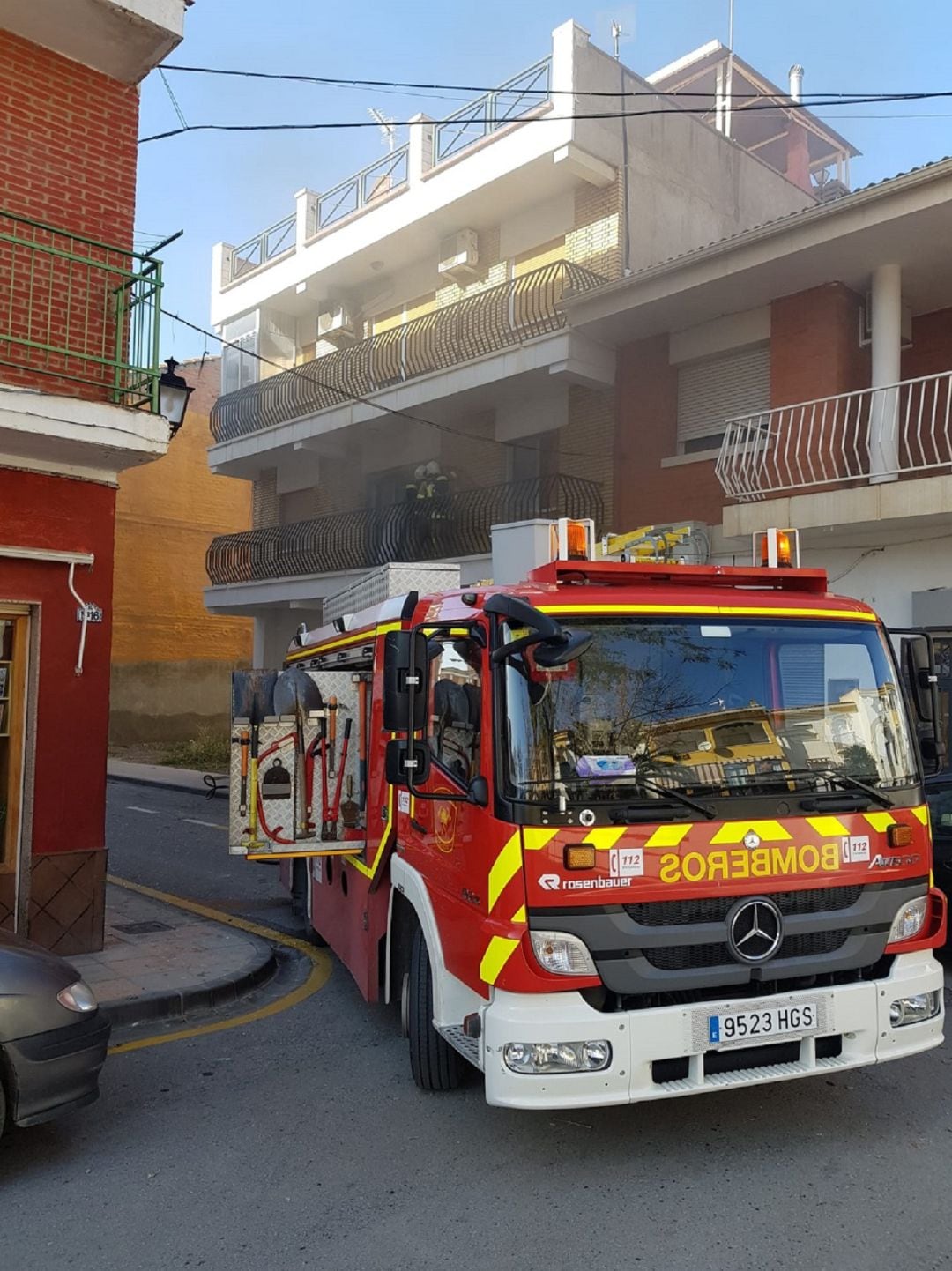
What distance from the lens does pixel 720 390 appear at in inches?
515

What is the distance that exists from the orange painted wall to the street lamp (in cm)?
1794

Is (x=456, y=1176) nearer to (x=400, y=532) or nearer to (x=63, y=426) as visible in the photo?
(x=63, y=426)

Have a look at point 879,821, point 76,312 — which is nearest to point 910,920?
point 879,821

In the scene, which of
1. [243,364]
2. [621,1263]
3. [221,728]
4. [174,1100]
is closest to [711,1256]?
[621,1263]

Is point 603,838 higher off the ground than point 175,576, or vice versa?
point 175,576

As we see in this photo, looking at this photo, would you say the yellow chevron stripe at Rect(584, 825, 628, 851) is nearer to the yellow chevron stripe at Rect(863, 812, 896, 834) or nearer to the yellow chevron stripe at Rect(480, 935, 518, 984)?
the yellow chevron stripe at Rect(480, 935, 518, 984)

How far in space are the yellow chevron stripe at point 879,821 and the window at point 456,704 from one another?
1593 mm

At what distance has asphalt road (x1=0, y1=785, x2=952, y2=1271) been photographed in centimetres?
336

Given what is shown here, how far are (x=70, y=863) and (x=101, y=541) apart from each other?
7.43ft

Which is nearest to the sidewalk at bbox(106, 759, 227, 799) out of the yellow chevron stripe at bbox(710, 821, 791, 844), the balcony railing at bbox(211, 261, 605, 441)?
the balcony railing at bbox(211, 261, 605, 441)

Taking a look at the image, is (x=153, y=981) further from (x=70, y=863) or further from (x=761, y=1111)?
(x=761, y=1111)

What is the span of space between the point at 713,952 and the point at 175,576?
82.9ft

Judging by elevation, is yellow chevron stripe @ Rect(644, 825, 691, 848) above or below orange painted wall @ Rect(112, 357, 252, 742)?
below

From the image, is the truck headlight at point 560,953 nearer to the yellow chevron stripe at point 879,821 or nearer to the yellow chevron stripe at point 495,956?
the yellow chevron stripe at point 495,956
